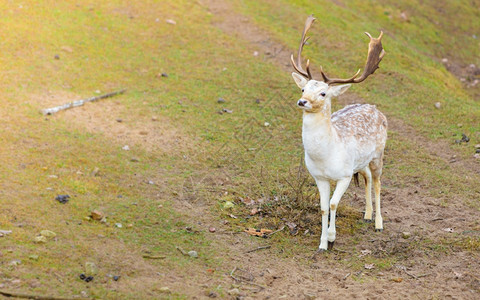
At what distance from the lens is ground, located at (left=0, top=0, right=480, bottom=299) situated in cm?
639

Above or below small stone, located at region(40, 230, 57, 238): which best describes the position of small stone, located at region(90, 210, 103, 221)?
below

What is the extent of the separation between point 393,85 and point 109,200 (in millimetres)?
8339

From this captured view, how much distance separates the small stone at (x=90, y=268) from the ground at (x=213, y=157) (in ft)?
0.29

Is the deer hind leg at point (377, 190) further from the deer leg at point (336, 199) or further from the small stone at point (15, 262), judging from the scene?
the small stone at point (15, 262)

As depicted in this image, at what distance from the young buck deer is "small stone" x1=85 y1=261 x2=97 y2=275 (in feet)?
8.94

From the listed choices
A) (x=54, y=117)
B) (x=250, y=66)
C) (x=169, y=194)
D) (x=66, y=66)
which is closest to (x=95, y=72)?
(x=66, y=66)

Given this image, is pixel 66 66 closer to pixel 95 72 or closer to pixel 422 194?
pixel 95 72

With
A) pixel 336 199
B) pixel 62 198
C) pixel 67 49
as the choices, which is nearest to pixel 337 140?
pixel 336 199

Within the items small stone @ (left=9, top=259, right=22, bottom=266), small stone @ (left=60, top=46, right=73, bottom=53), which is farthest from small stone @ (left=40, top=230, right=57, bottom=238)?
small stone @ (left=60, top=46, right=73, bottom=53)

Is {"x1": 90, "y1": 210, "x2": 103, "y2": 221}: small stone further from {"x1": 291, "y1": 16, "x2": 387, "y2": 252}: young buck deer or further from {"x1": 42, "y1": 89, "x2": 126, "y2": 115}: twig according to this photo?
{"x1": 42, "y1": 89, "x2": 126, "y2": 115}: twig

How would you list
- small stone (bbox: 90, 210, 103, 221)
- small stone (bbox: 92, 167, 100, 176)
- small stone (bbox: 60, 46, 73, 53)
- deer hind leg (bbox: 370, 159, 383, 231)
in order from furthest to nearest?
1. small stone (bbox: 60, 46, 73, 53)
2. small stone (bbox: 92, 167, 100, 176)
3. deer hind leg (bbox: 370, 159, 383, 231)
4. small stone (bbox: 90, 210, 103, 221)

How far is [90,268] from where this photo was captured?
19.5 feet

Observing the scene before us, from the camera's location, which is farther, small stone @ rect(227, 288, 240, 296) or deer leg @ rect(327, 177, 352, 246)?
deer leg @ rect(327, 177, 352, 246)

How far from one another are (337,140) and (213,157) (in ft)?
11.5
